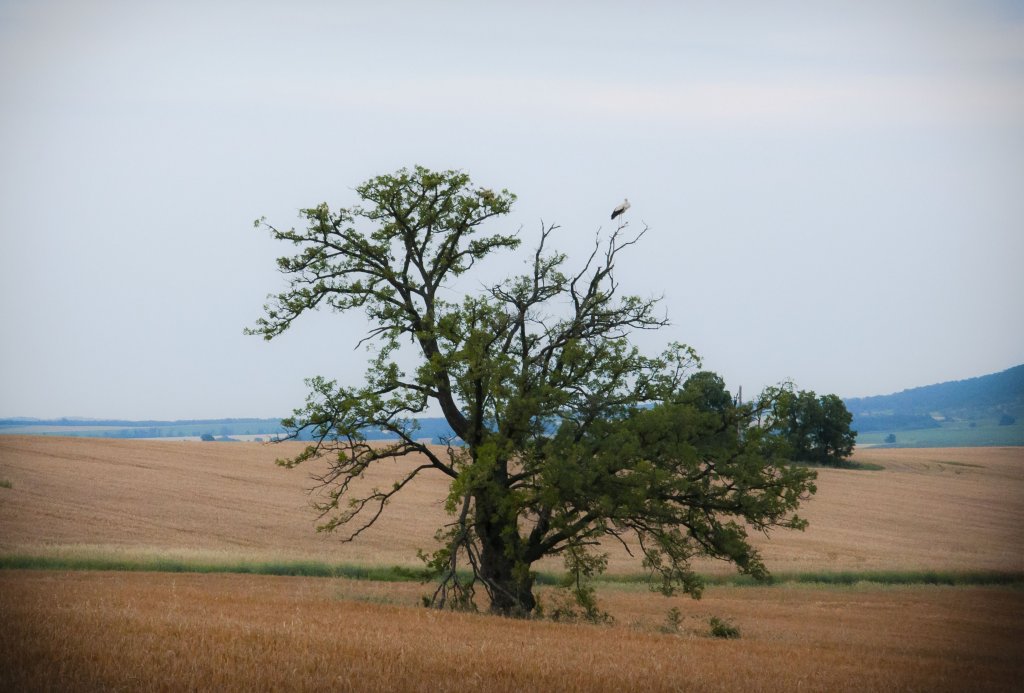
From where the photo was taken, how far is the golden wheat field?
37.3ft

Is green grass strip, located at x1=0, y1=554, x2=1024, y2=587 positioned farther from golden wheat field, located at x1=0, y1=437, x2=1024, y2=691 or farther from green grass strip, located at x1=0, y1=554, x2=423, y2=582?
golden wheat field, located at x1=0, y1=437, x2=1024, y2=691

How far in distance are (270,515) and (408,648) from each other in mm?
31369

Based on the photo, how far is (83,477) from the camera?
4588cm

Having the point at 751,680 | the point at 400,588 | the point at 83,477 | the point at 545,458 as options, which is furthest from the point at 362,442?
the point at 83,477

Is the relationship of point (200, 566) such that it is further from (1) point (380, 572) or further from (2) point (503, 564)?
(2) point (503, 564)

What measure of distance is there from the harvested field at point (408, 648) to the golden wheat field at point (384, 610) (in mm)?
55

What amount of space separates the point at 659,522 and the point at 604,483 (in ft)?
5.44

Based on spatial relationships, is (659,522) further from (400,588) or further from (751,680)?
(400,588)

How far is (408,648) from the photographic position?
13258 millimetres

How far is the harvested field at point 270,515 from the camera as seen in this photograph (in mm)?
34250

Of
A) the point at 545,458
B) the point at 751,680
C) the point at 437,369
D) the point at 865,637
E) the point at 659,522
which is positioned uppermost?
the point at 437,369

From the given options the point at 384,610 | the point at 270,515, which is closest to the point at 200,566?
the point at 384,610

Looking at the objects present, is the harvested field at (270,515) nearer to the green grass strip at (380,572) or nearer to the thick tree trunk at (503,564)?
the green grass strip at (380,572)

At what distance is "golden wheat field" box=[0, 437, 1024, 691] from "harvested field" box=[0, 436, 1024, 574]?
214 millimetres
